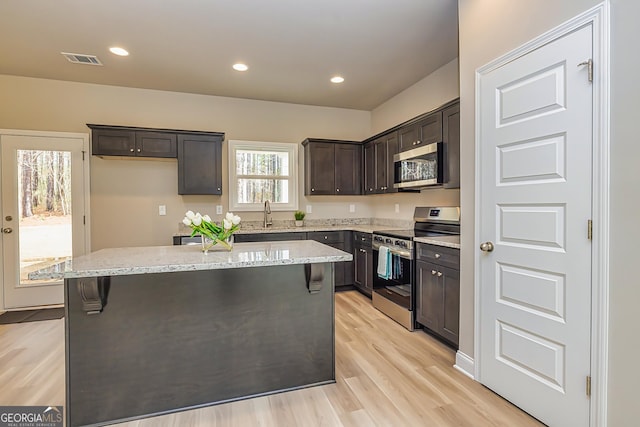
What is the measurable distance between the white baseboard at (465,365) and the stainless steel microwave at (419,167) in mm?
1596

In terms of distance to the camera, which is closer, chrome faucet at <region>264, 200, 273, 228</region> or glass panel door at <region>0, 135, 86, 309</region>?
glass panel door at <region>0, 135, 86, 309</region>

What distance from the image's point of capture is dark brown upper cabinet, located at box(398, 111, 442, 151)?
323cm

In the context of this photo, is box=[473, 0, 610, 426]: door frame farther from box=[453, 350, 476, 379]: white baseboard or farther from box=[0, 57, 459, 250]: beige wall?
box=[0, 57, 459, 250]: beige wall

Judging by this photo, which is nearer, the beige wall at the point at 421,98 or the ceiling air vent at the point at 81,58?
the ceiling air vent at the point at 81,58

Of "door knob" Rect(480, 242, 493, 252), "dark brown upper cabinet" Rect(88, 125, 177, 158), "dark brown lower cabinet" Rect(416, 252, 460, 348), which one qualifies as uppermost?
"dark brown upper cabinet" Rect(88, 125, 177, 158)

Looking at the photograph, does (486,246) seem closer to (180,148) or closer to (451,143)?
(451,143)

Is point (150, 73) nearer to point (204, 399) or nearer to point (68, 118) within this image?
point (68, 118)

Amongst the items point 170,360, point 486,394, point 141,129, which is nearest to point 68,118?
point 141,129

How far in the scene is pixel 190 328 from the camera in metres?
1.95

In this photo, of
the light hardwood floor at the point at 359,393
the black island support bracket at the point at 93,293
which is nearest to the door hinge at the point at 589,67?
the light hardwood floor at the point at 359,393

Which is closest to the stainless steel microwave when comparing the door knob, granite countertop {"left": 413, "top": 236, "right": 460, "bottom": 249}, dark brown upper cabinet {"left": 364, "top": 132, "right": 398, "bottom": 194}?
dark brown upper cabinet {"left": 364, "top": 132, "right": 398, "bottom": 194}

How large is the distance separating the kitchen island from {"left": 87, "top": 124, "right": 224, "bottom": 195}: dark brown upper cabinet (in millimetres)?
2061

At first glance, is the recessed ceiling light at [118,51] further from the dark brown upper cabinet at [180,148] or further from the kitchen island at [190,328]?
the kitchen island at [190,328]

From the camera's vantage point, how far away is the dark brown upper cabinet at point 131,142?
3.83 metres
